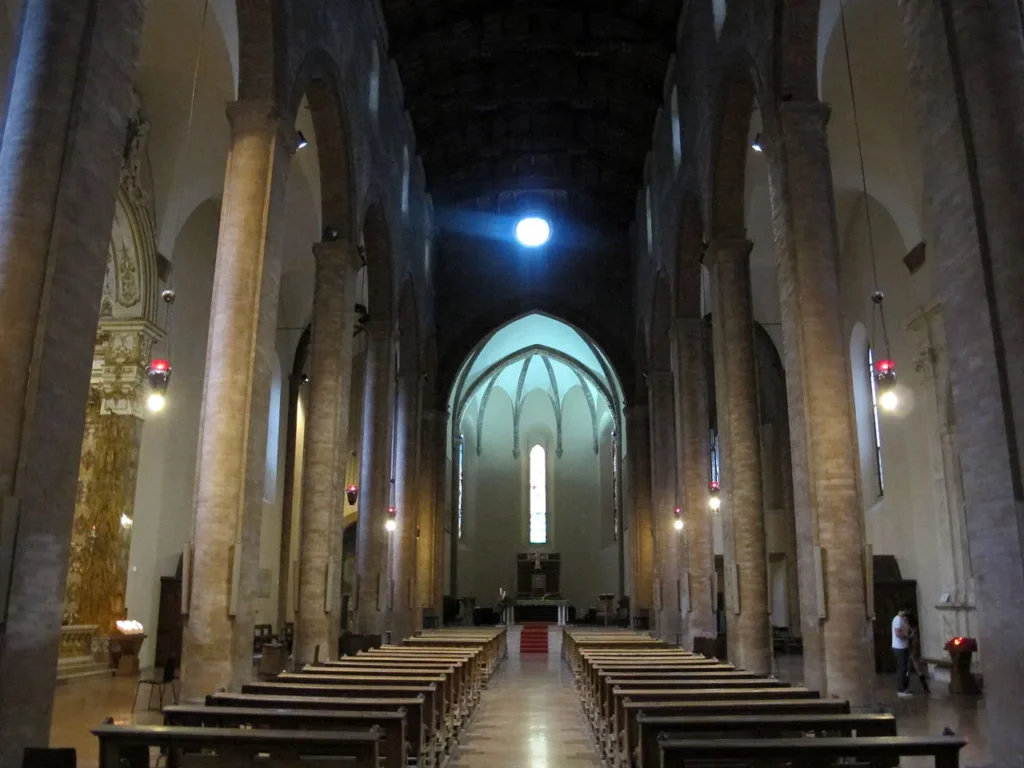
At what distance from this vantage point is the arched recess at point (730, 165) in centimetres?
1312

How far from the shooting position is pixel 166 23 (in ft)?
43.5

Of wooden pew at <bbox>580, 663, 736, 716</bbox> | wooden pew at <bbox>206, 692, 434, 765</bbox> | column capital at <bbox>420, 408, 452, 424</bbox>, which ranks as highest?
column capital at <bbox>420, 408, 452, 424</bbox>

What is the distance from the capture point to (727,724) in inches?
206

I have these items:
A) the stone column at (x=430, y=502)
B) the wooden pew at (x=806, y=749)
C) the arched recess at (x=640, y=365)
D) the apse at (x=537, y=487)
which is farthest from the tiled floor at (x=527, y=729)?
the apse at (x=537, y=487)

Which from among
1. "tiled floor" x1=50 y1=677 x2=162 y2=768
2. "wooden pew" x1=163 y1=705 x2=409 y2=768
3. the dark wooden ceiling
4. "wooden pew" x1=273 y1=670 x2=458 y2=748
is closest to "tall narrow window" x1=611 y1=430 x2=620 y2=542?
the dark wooden ceiling

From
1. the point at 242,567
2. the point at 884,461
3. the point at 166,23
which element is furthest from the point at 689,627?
the point at 166,23

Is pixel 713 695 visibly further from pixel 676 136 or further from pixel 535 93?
pixel 535 93

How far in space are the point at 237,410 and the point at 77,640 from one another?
727cm

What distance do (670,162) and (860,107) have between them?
468 centimetres

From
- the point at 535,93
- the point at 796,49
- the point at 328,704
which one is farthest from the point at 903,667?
the point at 535,93

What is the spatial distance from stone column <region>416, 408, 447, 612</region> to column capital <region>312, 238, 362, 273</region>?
1141 cm

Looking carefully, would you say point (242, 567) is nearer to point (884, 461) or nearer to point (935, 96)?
point (935, 96)

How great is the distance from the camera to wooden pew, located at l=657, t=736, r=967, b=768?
14.7ft

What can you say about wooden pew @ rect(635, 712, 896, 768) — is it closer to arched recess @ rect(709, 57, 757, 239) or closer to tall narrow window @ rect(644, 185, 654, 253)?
arched recess @ rect(709, 57, 757, 239)
